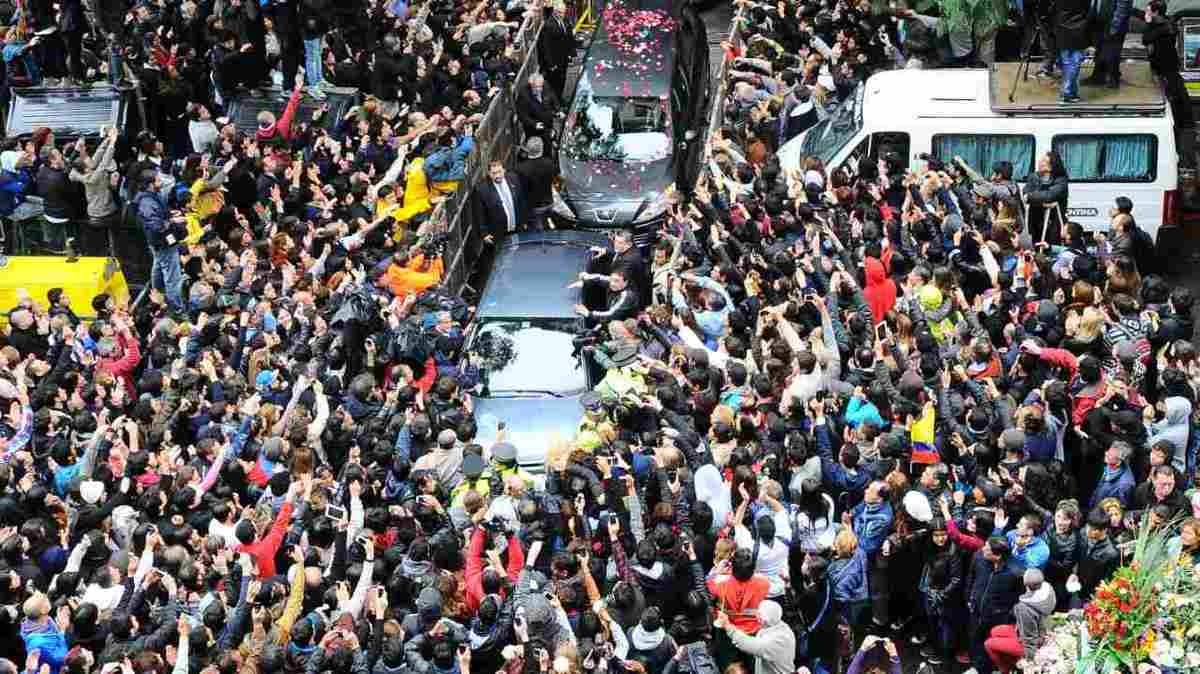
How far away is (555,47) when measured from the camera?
2250 centimetres

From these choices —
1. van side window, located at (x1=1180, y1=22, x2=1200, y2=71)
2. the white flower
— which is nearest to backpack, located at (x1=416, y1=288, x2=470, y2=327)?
the white flower

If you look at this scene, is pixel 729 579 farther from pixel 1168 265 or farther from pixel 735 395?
pixel 1168 265

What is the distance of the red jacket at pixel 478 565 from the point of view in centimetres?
1220

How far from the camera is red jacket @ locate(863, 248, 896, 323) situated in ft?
50.8

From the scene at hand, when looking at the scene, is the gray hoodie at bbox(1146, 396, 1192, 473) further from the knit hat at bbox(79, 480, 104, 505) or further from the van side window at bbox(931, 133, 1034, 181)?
the knit hat at bbox(79, 480, 104, 505)

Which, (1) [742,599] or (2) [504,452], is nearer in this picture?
(1) [742,599]

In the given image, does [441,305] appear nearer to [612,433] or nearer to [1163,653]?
[612,433]

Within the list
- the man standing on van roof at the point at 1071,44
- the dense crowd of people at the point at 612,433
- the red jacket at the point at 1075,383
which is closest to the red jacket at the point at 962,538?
the dense crowd of people at the point at 612,433

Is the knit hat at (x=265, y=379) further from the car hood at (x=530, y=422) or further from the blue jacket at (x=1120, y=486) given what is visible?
the blue jacket at (x=1120, y=486)

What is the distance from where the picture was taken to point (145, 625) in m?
12.3

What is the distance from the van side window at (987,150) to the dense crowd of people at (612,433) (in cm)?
35

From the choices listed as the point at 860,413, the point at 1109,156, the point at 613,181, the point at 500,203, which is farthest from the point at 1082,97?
the point at 860,413

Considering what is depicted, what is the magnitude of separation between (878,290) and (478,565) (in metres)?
4.58

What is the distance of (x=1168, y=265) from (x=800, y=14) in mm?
5123
